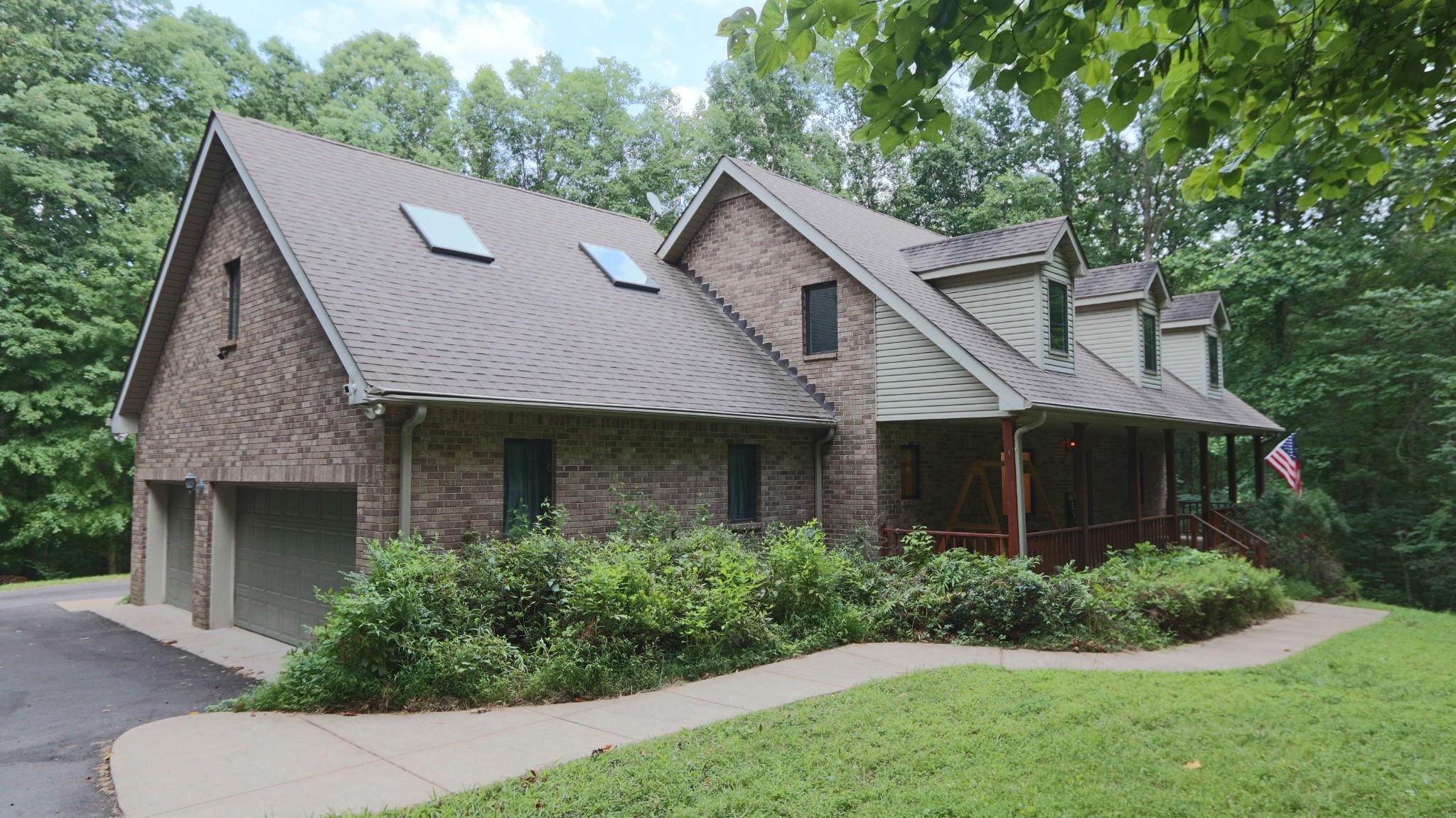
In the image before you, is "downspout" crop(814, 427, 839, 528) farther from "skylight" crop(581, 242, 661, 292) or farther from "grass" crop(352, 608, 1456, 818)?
"grass" crop(352, 608, 1456, 818)

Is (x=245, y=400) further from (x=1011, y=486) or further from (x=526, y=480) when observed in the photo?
(x=1011, y=486)

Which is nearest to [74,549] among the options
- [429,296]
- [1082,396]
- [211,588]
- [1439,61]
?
[211,588]

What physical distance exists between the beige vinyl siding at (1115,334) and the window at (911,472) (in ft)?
17.3

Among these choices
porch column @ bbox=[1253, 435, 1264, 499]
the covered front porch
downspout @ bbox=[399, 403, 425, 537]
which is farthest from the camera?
porch column @ bbox=[1253, 435, 1264, 499]

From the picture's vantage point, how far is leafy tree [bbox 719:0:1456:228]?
14.1ft

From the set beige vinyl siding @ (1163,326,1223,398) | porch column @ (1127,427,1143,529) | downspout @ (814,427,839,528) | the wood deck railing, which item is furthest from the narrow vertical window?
beige vinyl siding @ (1163,326,1223,398)

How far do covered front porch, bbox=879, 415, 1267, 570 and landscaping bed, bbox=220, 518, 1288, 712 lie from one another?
4.28 feet

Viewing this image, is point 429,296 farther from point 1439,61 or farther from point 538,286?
point 1439,61

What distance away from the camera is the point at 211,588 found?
12.8 metres

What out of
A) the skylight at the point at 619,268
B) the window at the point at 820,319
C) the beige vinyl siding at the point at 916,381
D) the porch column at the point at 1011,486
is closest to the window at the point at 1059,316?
the beige vinyl siding at the point at 916,381

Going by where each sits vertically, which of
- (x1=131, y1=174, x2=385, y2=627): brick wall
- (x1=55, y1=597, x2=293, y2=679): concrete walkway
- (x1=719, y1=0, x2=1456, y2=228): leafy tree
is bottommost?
(x1=55, y1=597, x2=293, y2=679): concrete walkway

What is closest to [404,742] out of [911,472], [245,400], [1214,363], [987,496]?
[245,400]

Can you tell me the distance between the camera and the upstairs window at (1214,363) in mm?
21516

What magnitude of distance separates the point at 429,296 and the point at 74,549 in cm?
2302
